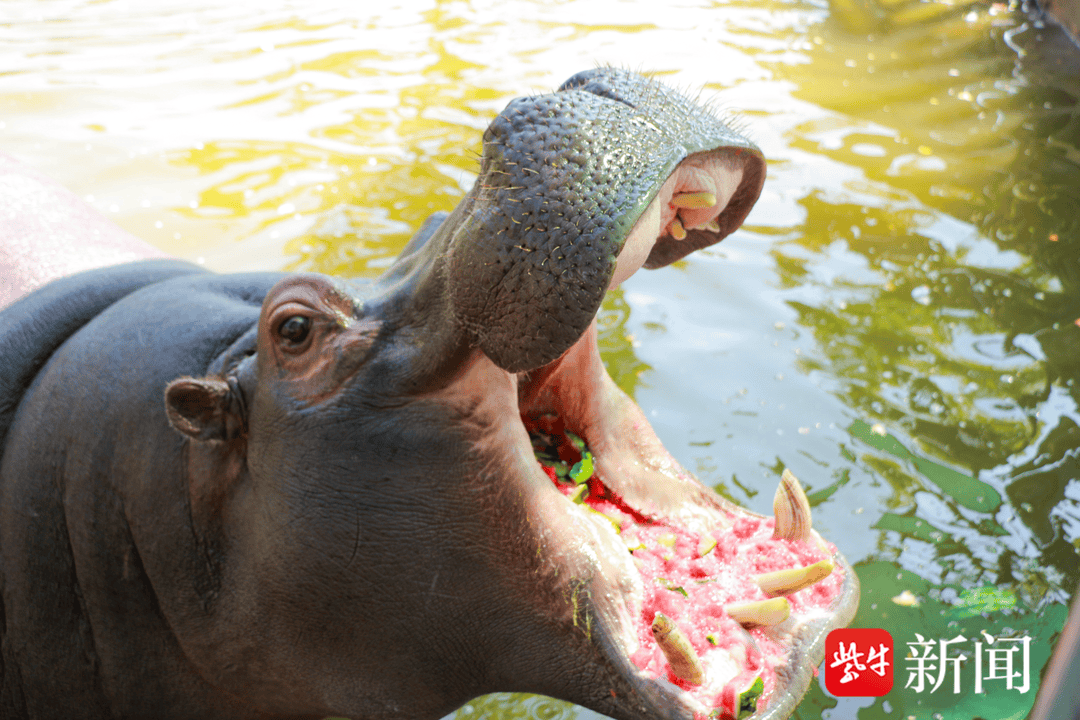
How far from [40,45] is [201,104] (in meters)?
2.18

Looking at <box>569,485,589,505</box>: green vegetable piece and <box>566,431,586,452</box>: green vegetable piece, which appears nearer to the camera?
<box>569,485,589,505</box>: green vegetable piece

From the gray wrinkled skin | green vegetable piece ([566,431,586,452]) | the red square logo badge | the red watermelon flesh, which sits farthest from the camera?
the red square logo badge

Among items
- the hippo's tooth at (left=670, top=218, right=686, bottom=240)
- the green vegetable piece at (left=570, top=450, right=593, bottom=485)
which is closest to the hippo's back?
the green vegetable piece at (left=570, top=450, right=593, bottom=485)

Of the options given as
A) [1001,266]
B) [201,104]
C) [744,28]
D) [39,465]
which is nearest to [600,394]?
[39,465]

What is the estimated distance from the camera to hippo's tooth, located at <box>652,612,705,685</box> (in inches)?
71.0

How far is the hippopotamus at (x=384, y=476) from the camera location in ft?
5.66

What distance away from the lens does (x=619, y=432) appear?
Answer: 94.5 inches

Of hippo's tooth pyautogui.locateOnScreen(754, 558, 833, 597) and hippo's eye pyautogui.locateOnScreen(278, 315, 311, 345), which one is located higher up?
hippo's eye pyautogui.locateOnScreen(278, 315, 311, 345)

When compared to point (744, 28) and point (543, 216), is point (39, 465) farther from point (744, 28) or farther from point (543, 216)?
point (744, 28)

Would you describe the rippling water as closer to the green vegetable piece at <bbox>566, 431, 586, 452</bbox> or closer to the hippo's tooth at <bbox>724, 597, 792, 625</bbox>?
the green vegetable piece at <bbox>566, 431, 586, 452</bbox>

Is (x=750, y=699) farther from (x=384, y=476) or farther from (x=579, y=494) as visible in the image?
(x=384, y=476)

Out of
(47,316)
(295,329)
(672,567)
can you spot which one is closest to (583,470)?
(672,567)

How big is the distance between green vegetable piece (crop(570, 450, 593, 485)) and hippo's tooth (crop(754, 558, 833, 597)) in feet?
1.49

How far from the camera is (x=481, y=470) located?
186 cm
